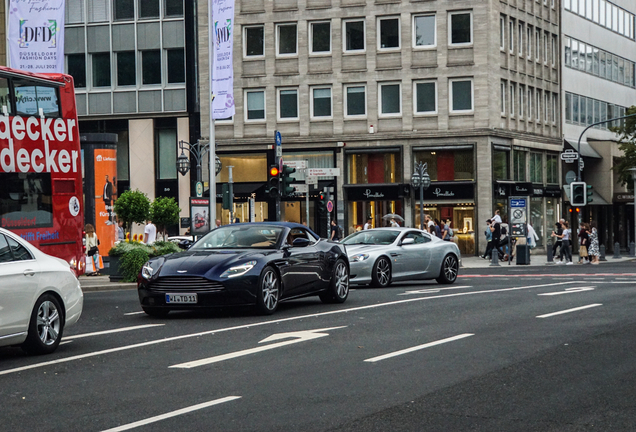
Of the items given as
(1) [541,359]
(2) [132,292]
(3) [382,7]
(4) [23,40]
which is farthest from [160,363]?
(3) [382,7]

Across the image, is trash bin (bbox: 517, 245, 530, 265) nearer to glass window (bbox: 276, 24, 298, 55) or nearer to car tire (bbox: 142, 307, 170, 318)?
glass window (bbox: 276, 24, 298, 55)

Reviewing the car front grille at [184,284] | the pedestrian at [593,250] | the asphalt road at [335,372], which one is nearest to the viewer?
the asphalt road at [335,372]

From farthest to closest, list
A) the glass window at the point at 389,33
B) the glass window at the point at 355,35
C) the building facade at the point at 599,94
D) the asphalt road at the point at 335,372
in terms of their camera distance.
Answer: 1. the building facade at the point at 599,94
2. the glass window at the point at 355,35
3. the glass window at the point at 389,33
4. the asphalt road at the point at 335,372

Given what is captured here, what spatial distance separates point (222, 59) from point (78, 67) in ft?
89.0

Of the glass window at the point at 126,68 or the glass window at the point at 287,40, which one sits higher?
the glass window at the point at 287,40

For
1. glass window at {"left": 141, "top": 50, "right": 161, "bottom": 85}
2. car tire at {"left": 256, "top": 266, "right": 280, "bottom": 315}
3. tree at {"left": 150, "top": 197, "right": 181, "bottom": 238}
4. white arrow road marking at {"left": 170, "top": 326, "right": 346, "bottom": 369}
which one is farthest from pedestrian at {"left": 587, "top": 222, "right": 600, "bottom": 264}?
white arrow road marking at {"left": 170, "top": 326, "right": 346, "bottom": 369}

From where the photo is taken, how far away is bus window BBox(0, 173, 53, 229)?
1734cm

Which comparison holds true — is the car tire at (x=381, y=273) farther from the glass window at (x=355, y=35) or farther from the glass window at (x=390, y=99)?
the glass window at (x=355, y=35)

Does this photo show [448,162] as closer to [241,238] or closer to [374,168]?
[374,168]

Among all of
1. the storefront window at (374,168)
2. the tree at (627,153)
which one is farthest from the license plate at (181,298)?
A: the tree at (627,153)

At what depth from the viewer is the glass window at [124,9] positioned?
54.1 meters

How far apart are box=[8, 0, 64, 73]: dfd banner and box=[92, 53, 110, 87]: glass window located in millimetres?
28344

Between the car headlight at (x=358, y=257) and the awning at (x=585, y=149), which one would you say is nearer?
the car headlight at (x=358, y=257)

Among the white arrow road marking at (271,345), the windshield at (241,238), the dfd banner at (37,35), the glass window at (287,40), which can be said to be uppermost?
the glass window at (287,40)
